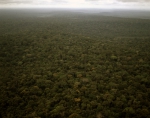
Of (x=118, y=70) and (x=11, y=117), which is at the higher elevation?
(x=118, y=70)

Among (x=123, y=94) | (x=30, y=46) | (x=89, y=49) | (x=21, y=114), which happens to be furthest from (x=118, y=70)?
(x=30, y=46)

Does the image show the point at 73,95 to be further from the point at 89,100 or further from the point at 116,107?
the point at 116,107

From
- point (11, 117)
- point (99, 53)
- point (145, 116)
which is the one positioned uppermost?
point (99, 53)

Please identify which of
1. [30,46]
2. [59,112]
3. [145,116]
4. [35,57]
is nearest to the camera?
[145,116]

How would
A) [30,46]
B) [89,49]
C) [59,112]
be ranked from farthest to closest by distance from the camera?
[30,46], [89,49], [59,112]

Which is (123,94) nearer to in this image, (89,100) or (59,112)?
(89,100)

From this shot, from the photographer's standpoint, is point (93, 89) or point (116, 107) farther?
point (93, 89)

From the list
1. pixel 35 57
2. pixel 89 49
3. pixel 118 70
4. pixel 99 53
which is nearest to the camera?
pixel 118 70

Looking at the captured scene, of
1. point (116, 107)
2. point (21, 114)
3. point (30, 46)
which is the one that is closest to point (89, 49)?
point (30, 46)

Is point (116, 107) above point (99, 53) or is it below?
below

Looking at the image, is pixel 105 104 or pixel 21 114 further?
pixel 105 104
